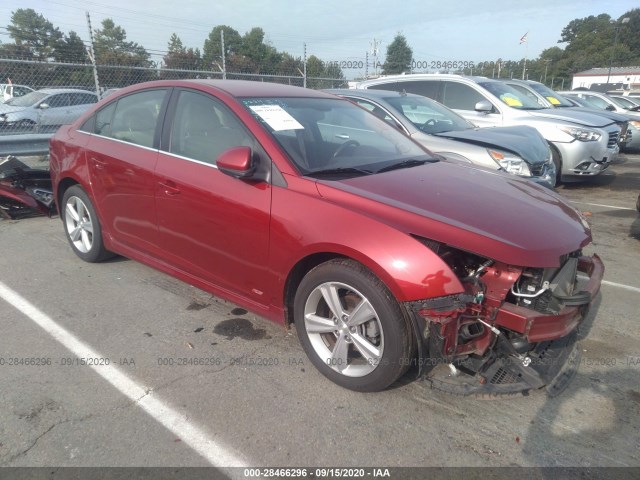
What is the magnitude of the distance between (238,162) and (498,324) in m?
1.66

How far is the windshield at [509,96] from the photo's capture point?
8.34 metres

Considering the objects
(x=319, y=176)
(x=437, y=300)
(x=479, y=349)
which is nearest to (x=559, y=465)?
(x=479, y=349)

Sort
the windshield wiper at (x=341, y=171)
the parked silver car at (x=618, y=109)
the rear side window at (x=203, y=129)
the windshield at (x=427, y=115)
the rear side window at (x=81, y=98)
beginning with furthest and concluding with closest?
the parked silver car at (x=618, y=109)
the rear side window at (x=81, y=98)
the windshield at (x=427, y=115)
the rear side window at (x=203, y=129)
the windshield wiper at (x=341, y=171)

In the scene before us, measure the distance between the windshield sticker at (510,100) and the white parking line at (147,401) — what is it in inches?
304

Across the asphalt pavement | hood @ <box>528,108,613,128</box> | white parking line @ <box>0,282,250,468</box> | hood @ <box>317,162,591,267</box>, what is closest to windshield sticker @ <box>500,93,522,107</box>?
hood @ <box>528,108,613,128</box>

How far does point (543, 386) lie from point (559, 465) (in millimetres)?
432

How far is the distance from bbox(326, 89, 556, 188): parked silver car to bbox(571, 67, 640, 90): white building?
7151 cm

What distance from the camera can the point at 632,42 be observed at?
3750 inches

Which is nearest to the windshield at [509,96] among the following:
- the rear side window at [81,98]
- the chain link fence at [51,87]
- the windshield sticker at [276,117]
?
the chain link fence at [51,87]

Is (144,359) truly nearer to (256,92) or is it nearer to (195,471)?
(195,471)

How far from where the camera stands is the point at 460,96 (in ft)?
27.2

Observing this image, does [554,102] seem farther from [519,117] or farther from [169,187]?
[169,187]

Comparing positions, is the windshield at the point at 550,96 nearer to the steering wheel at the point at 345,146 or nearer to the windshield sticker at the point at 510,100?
the windshield sticker at the point at 510,100

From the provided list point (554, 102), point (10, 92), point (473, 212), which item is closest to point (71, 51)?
point (10, 92)
